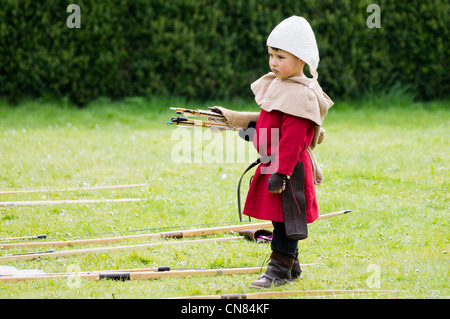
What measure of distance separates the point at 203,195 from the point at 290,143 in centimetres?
271

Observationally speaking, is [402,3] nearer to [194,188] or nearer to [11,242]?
[194,188]

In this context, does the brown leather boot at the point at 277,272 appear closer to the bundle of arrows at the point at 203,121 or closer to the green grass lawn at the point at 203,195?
the green grass lawn at the point at 203,195

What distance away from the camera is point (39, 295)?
153 inches

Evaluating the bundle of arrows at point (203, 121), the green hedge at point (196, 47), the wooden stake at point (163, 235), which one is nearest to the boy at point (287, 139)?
the bundle of arrows at point (203, 121)

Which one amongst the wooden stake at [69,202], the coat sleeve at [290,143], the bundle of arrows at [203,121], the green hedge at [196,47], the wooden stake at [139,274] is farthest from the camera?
the green hedge at [196,47]

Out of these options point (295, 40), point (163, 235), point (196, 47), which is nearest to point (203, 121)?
point (295, 40)

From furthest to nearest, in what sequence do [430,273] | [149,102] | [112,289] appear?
[149,102] → [430,273] → [112,289]

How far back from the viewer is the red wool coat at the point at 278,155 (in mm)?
3934

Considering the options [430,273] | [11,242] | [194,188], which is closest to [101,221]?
[11,242]

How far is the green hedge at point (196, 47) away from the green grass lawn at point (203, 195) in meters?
0.46

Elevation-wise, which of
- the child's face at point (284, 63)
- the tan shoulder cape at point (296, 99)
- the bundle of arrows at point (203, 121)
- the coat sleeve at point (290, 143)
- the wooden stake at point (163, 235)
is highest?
the child's face at point (284, 63)
